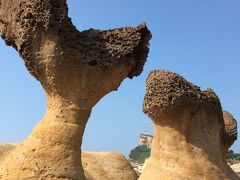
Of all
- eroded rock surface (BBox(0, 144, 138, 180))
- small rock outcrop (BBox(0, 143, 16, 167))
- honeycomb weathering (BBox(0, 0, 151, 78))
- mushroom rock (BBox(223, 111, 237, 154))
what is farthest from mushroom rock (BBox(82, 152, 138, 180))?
honeycomb weathering (BBox(0, 0, 151, 78))

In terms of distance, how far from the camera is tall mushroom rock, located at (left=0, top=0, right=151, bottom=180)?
13.1 ft

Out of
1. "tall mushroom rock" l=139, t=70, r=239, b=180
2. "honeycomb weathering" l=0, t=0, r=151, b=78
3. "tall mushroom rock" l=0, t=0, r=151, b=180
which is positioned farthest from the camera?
"tall mushroom rock" l=139, t=70, r=239, b=180

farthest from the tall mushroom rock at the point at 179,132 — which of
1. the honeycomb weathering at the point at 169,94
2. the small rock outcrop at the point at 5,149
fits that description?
the small rock outcrop at the point at 5,149

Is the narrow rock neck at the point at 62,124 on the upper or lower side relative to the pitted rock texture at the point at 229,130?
lower

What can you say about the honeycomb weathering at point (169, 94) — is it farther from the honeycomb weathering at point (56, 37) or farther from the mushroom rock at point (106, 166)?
the mushroom rock at point (106, 166)

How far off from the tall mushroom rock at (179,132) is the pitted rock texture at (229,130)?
39.2 inches

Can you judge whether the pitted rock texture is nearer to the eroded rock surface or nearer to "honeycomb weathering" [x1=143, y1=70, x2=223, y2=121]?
"honeycomb weathering" [x1=143, y1=70, x2=223, y2=121]

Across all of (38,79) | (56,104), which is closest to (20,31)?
(38,79)

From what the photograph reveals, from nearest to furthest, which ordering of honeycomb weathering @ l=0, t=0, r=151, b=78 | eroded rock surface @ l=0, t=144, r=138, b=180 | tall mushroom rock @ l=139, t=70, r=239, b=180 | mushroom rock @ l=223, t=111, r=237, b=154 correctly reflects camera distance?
honeycomb weathering @ l=0, t=0, r=151, b=78 → tall mushroom rock @ l=139, t=70, r=239, b=180 → mushroom rock @ l=223, t=111, r=237, b=154 → eroded rock surface @ l=0, t=144, r=138, b=180

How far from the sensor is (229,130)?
23.8 ft

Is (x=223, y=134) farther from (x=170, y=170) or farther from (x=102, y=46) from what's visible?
(x=102, y=46)

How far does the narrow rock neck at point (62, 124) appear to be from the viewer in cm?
407

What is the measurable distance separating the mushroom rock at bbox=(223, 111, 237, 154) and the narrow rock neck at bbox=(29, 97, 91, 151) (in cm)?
337

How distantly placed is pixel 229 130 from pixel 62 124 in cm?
392
